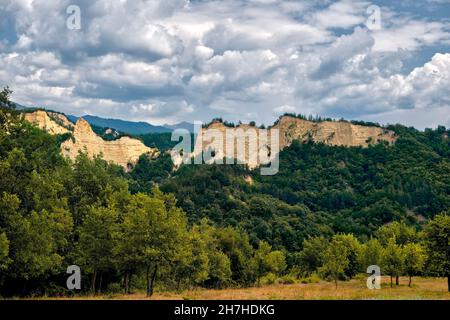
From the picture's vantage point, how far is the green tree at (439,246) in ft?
143

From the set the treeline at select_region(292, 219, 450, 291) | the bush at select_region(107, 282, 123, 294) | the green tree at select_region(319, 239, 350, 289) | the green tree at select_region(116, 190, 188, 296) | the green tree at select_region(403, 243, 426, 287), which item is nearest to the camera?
the green tree at select_region(116, 190, 188, 296)

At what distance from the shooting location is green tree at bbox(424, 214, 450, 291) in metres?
43.7

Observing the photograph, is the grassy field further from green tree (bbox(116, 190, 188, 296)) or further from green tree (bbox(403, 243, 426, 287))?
green tree (bbox(403, 243, 426, 287))

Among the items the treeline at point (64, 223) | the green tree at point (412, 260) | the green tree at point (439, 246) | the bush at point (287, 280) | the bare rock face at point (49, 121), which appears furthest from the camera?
the bare rock face at point (49, 121)

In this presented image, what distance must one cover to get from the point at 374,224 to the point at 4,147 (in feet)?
378

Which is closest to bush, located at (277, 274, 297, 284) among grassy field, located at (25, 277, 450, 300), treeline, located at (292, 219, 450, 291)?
treeline, located at (292, 219, 450, 291)

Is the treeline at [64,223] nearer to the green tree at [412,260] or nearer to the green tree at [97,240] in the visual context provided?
the green tree at [97,240]

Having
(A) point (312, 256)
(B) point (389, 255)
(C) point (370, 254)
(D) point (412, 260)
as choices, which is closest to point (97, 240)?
(B) point (389, 255)

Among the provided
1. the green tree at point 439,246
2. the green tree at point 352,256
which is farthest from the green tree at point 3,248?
the green tree at point 352,256

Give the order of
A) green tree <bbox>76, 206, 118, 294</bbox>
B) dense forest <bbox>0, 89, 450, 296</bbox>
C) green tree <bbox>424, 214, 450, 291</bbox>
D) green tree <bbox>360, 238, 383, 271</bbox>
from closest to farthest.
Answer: dense forest <bbox>0, 89, 450, 296</bbox>, green tree <bbox>76, 206, 118, 294</bbox>, green tree <bbox>424, 214, 450, 291</bbox>, green tree <bbox>360, 238, 383, 271</bbox>

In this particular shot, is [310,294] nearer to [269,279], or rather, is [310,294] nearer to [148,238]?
[148,238]

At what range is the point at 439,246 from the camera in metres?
45.1

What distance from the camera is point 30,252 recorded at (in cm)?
3484

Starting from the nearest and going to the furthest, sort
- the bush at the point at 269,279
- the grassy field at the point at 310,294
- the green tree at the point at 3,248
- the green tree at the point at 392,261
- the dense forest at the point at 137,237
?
the green tree at the point at 3,248 → the grassy field at the point at 310,294 → the dense forest at the point at 137,237 → the green tree at the point at 392,261 → the bush at the point at 269,279
